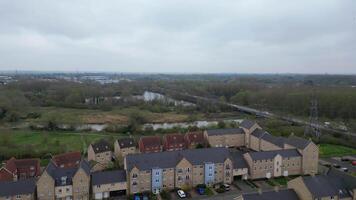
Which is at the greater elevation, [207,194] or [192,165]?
[192,165]

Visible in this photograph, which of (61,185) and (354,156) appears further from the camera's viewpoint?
(354,156)

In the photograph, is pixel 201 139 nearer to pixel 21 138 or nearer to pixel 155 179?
pixel 155 179

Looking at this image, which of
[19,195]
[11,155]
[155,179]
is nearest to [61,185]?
[19,195]

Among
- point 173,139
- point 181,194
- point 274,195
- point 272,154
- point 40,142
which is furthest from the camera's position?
point 40,142

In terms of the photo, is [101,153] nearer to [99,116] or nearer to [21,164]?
[21,164]

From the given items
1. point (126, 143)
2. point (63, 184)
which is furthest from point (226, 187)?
point (63, 184)

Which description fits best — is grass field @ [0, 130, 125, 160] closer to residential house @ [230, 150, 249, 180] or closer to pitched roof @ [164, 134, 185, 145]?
pitched roof @ [164, 134, 185, 145]

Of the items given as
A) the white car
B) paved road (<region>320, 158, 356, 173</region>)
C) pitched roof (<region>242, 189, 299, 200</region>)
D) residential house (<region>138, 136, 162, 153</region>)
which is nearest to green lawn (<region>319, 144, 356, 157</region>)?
paved road (<region>320, 158, 356, 173</region>)
